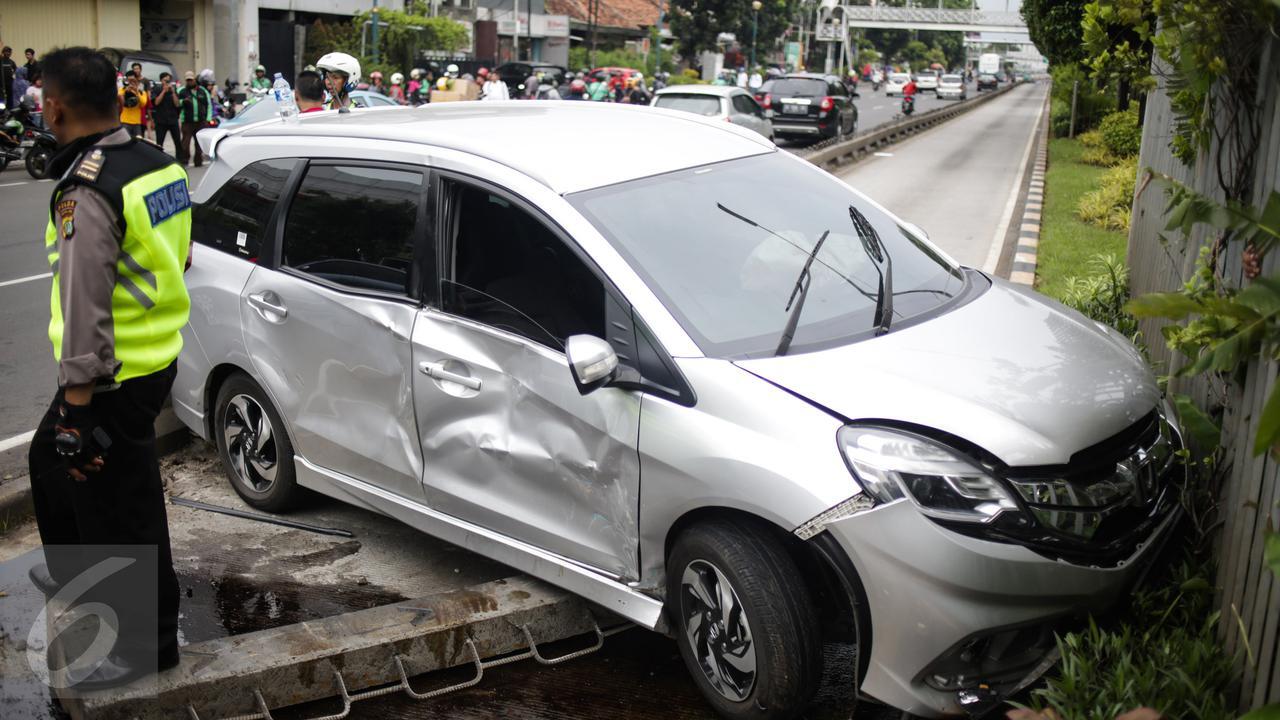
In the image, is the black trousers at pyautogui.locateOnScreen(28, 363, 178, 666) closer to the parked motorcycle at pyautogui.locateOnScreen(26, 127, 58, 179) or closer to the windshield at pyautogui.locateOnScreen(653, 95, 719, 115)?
the parked motorcycle at pyautogui.locateOnScreen(26, 127, 58, 179)

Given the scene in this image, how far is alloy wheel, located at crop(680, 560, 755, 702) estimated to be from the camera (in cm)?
358

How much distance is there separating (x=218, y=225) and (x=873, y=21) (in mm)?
119584

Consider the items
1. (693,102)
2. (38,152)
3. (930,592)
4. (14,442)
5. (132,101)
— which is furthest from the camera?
(693,102)

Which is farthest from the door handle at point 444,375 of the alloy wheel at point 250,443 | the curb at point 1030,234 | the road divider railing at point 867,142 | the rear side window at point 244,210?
the road divider railing at point 867,142

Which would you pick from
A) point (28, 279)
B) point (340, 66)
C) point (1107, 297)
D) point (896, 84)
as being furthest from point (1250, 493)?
point (896, 84)

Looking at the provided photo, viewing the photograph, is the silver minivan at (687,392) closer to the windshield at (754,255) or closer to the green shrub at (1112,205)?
the windshield at (754,255)

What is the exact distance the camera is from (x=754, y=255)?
14.0ft

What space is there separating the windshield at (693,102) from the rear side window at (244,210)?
16.9 meters

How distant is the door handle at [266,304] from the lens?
4.90 m

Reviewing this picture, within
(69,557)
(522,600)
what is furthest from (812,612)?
(69,557)

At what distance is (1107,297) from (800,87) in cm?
2281

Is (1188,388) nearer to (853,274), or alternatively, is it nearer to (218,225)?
(853,274)

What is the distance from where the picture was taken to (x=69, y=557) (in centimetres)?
389

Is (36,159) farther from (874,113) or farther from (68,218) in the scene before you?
(874,113)
